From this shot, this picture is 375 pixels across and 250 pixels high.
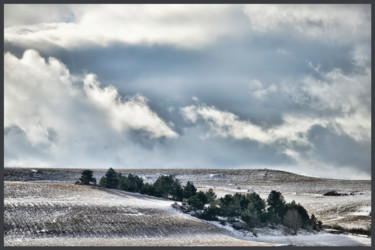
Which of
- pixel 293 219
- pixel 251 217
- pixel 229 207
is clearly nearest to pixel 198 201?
pixel 229 207

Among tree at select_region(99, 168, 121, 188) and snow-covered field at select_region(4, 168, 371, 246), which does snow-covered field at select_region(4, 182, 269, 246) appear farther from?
tree at select_region(99, 168, 121, 188)

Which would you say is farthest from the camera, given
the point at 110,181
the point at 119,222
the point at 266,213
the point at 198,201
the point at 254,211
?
the point at 110,181

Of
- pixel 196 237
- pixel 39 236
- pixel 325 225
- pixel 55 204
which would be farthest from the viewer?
pixel 325 225

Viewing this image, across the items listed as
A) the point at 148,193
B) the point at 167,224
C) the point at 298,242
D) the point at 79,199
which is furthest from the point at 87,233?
the point at 148,193

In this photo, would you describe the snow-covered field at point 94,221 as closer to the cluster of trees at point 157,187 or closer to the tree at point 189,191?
the tree at point 189,191

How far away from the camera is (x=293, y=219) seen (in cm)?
8844

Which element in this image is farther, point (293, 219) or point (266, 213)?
point (266, 213)

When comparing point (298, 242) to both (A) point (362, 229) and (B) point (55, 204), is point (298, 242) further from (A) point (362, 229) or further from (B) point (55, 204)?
(B) point (55, 204)

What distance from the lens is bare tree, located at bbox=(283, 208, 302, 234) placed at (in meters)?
87.8

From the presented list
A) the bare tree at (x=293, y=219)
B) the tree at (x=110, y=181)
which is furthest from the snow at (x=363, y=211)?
the tree at (x=110, y=181)

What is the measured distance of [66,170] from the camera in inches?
7628

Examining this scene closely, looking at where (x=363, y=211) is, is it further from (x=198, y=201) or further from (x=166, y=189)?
(x=166, y=189)

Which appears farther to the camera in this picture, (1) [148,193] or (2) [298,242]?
(1) [148,193]

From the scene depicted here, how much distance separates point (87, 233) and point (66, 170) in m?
124
